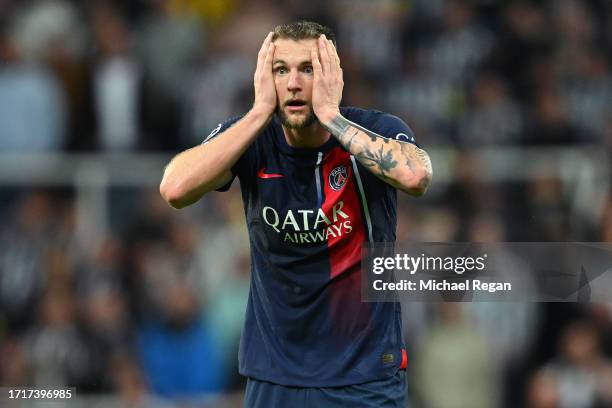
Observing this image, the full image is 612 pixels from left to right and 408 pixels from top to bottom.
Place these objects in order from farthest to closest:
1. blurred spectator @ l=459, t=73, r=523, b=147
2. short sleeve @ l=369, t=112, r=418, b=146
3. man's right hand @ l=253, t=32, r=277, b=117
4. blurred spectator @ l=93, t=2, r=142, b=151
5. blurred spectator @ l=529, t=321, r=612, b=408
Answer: blurred spectator @ l=93, t=2, r=142, b=151 < blurred spectator @ l=459, t=73, r=523, b=147 < blurred spectator @ l=529, t=321, r=612, b=408 < short sleeve @ l=369, t=112, r=418, b=146 < man's right hand @ l=253, t=32, r=277, b=117

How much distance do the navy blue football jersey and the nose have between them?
0.28 metres

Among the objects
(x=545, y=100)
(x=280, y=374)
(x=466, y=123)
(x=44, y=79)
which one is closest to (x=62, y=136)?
(x=44, y=79)

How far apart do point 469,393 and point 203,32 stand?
195 inches

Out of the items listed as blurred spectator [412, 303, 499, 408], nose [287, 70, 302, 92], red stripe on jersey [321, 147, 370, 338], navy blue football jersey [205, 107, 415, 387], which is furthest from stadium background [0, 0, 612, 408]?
nose [287, 70, 302, 92]

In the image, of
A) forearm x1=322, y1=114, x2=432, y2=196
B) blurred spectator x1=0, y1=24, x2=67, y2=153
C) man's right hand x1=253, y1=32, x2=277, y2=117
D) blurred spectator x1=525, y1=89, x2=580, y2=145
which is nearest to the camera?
forearm x1=322, y1=114, x2=432, y2=196

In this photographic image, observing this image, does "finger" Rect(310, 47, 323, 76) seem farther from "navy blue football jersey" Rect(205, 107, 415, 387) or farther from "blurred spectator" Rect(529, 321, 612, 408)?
"blurred spectator" Rect(529, 321, 612, 408)

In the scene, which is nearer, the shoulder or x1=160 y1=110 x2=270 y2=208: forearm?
x1=160 y1=110 x2=270 y2=208: forearm

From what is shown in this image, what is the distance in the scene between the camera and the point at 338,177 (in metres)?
5.55

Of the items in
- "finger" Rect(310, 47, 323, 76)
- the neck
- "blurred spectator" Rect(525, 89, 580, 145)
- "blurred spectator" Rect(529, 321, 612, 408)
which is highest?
"blurred spectator" Rect(525, 89, 580, 145)

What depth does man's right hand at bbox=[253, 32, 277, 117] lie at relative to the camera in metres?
5.44

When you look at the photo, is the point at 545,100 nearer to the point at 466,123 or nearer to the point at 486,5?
the point at 466,123

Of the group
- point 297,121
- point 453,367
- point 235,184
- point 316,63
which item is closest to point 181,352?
point 235,184

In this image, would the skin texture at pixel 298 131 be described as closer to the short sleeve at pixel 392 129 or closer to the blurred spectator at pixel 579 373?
the short sleeve at pixel 392 129

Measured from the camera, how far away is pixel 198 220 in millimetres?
11047
